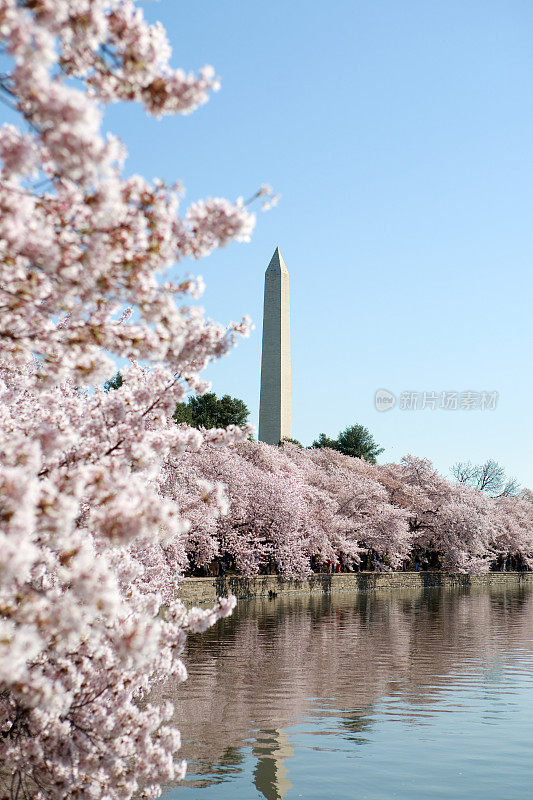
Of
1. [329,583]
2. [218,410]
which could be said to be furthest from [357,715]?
[218,410]

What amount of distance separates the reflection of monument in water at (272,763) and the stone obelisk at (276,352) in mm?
39285

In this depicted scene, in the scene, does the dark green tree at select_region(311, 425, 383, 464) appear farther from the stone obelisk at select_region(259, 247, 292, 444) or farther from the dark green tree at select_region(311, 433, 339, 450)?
the stone obelisk at select_region(259, 247, 292, 444)

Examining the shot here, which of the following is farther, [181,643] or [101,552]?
[101,552]

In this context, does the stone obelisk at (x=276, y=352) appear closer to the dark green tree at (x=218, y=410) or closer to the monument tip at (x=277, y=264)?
the monument tip at (x=277, y=264)

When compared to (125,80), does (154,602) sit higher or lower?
lower

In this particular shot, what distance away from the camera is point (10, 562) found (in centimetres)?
310

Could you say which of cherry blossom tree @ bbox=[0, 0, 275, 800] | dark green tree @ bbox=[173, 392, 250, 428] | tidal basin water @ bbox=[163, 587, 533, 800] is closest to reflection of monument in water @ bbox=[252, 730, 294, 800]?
tidal basin water @ bbox=[163, 587, 533, 800]

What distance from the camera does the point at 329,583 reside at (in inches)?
1747

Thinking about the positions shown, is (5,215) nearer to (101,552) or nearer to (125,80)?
(125,80)

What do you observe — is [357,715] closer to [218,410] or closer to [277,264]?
[277,264]

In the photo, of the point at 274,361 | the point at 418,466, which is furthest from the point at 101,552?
the point at 418,466

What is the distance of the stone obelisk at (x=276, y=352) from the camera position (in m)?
49.9

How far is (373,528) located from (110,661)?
46.9 metres

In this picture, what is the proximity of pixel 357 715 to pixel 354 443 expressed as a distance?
70.9 meters
